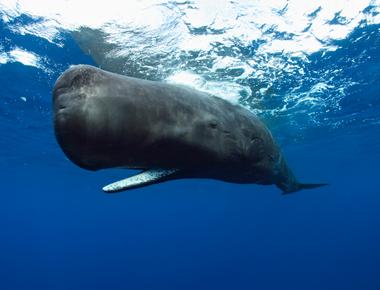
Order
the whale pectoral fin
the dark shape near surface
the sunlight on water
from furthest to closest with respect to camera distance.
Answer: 1. the sunlight on water
2. the whale pectoral fin
3. the dark shape near surface

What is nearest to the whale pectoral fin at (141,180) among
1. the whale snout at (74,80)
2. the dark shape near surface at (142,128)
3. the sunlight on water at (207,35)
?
the dark shape near surface at (142,128)

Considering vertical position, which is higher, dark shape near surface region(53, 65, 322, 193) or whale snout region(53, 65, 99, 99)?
whale snout region(53, 65, 99, 99)

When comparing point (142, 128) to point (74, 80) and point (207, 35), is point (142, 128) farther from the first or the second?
point (207, 35)

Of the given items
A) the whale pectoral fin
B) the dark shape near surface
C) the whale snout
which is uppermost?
the whale snout

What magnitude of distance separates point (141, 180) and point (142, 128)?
0.53 meters

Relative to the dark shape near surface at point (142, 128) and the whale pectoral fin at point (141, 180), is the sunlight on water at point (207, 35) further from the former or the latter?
the whale pectoral fin at point (141, 180)

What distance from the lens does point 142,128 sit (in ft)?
9.32

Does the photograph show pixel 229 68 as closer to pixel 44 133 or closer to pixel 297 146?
pixel 44 133

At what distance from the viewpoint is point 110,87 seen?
266 centimetres

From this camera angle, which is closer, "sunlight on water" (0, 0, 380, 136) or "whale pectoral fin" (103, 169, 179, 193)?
"whale pectoral fin" (103, 169, 179, 193)

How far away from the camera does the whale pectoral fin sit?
9.95 feet

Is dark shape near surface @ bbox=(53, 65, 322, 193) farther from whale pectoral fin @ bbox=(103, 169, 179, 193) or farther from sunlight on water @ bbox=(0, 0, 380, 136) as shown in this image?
sunlight on water @ bbox=(0, 0, 380, 136)

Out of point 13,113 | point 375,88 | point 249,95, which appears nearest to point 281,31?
point 249,95

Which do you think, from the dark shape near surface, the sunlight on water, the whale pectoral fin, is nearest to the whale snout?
the dark shape near surface
